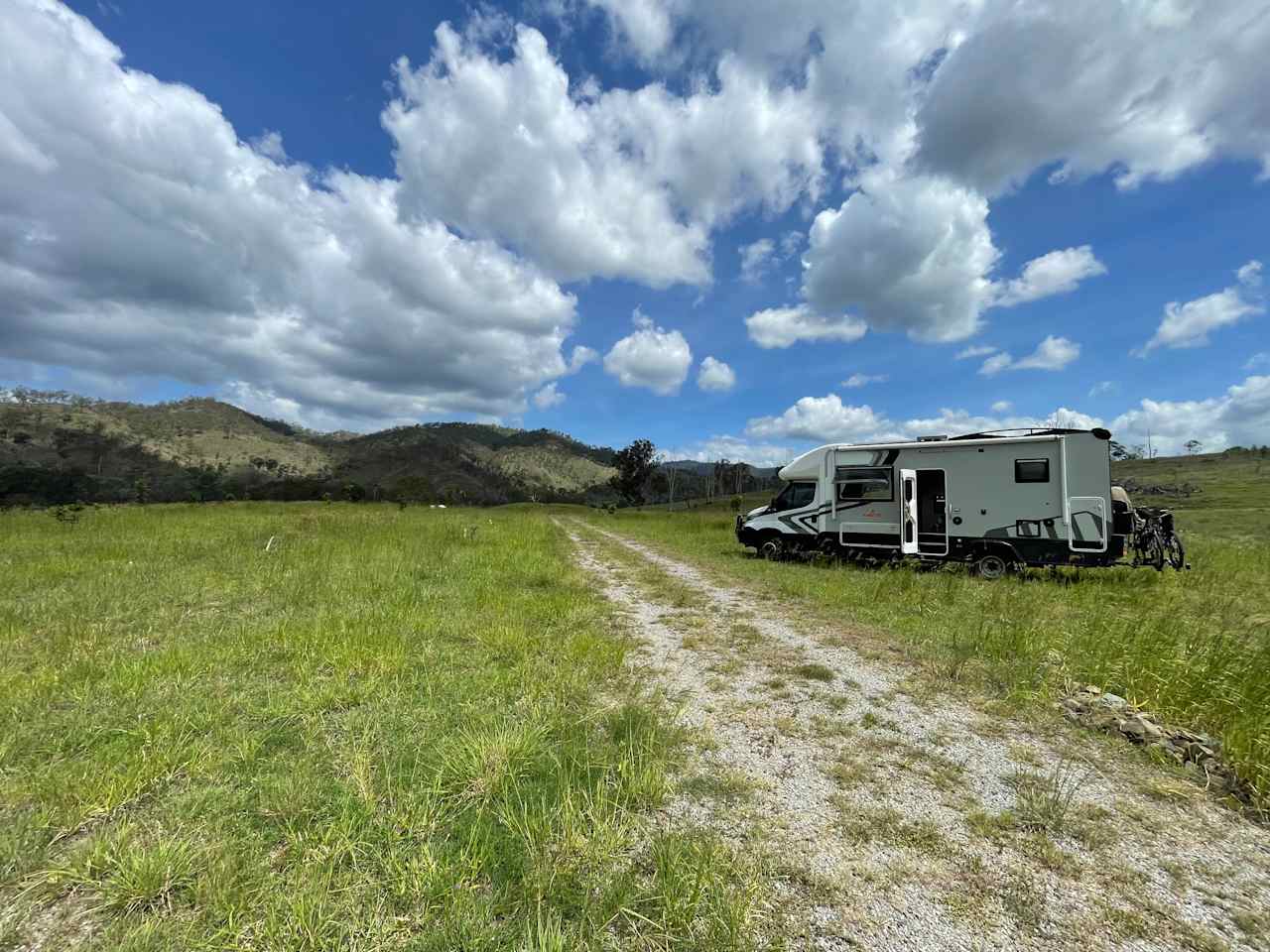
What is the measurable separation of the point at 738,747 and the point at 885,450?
496 inches

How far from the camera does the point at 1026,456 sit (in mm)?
12594

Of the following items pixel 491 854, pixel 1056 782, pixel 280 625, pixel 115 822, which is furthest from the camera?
pixel 280 625

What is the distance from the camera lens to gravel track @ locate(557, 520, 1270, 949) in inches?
91.1

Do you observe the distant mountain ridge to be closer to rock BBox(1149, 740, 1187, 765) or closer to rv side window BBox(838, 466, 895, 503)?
rv side window BBox(838, 466, 895, 503)

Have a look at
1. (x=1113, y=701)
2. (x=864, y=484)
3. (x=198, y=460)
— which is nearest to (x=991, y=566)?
(x=864, y=484)

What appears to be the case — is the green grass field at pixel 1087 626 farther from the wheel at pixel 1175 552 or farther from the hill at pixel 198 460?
the hill at pixel 198 460

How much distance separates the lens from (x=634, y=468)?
287 feet

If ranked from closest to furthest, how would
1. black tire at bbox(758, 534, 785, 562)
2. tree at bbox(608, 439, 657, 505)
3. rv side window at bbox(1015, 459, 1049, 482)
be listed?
1. rv side window at bbox(1015, 459, 1049, 482)
2. black tire at bbox(758, 534, 785, 562)
3. tree at bbox(608, 439, 657, 505)

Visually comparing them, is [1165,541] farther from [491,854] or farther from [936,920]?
[491,854]

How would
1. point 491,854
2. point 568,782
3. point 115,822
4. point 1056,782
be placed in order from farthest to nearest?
point 1056,782
point 568,782
point 115,822
point 491,854

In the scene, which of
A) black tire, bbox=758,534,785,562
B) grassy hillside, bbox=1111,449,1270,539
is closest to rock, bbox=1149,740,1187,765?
black tire, bbox=758,534,785,562

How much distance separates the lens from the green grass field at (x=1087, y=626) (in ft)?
15.1

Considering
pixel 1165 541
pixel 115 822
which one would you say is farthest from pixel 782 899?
pixel 1165 541

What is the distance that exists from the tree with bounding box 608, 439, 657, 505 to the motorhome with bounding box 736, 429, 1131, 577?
230ft
